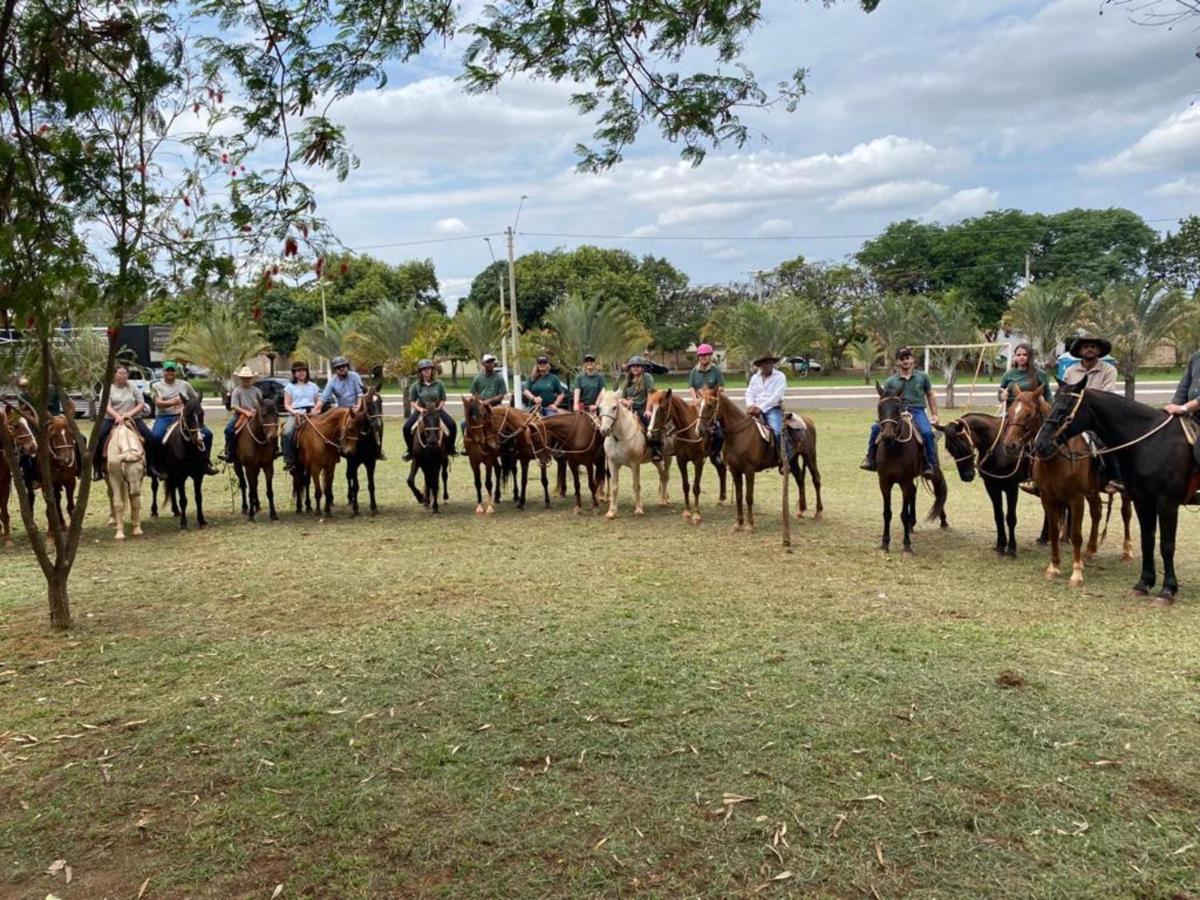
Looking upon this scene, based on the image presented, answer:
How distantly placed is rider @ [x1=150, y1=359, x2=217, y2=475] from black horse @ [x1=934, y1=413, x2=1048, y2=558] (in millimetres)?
9959

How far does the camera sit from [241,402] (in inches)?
516

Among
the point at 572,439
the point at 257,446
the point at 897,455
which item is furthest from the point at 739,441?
the point at 257,446

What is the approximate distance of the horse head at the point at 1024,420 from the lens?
880cm

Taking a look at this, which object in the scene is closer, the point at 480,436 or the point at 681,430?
the point at 681,430

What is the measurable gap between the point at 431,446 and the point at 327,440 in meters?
1.50

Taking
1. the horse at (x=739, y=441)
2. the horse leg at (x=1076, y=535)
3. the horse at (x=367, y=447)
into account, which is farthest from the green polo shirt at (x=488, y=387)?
the horse leg at (x=1076, y=535)

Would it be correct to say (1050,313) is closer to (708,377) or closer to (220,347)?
(708,377)

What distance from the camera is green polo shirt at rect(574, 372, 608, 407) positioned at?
14.8 m

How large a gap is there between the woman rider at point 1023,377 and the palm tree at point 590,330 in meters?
20.8

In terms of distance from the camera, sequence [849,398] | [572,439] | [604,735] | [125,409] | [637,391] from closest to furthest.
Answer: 1. [604,735]
2. [125,409]
3. [572,439]
4. [637,391]
5. [849,398]

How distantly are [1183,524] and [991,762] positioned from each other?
28.5ft

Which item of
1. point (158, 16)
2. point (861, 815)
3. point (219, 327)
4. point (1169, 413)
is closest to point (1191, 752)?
point (861, 815)

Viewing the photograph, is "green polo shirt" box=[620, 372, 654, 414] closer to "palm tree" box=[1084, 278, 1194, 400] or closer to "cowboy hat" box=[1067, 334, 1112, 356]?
"cowboy hat" box=[1067, 334, 1112, 356]

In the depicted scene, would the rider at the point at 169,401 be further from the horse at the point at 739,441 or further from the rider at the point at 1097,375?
the rider at the point at 1097,375
